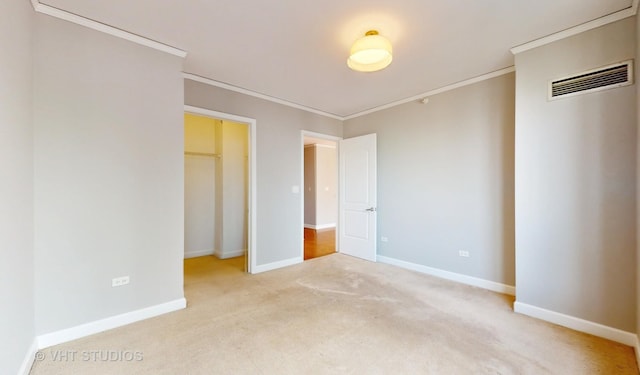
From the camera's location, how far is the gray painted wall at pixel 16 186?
143 cm

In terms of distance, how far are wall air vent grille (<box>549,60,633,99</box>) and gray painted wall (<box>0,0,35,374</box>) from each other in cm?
404

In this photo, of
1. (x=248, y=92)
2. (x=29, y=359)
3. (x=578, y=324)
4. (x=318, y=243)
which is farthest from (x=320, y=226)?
(x=29, y=359)

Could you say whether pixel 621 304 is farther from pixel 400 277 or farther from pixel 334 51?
pixel 334 51

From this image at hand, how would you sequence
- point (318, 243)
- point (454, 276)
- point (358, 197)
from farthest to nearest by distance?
point (318, 243)
point (358, 197)
point (454, 276)

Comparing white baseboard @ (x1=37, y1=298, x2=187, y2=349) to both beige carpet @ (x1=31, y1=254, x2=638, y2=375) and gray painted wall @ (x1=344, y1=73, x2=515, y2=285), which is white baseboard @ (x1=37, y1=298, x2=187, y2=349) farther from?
gray painted wall @ (x1=344, y1=73, x2=515, y2=285)

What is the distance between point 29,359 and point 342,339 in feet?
7.21

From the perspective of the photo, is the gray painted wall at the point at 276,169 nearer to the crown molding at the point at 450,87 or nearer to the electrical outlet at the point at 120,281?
the crown molding at the point at 450,87

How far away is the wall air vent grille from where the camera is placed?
2076 millimetres

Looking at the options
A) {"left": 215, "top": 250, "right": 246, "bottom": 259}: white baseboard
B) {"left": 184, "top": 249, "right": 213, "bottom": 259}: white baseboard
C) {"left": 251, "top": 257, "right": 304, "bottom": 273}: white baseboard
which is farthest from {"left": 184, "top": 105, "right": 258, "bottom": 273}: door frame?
{"left": 184, "top": 249, "right": 213, "bottom": 259}: white baseboard

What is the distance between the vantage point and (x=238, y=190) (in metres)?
4.82

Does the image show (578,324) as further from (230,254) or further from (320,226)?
(320,226)

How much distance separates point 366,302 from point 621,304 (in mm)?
2093

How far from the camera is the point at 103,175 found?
87.0 inches

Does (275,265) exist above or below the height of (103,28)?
below
